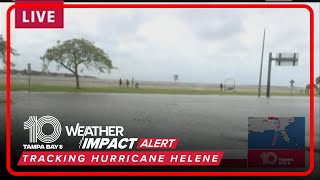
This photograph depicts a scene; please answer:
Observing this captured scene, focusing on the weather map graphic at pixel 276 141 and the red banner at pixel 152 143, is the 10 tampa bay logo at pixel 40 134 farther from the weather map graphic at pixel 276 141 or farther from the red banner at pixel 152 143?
the weather map graphic at pixel 276 141

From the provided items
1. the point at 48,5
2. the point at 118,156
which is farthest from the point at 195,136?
the point at 48,5

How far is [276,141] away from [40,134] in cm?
304

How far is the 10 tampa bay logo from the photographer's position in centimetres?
381

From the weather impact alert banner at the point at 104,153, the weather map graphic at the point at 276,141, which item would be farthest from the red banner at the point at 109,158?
the weather map graphic at the point at 276,141

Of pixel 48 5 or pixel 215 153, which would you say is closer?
pixel 48 5

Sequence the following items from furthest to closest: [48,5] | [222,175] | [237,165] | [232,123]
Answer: [232,123], [237,165], [222,175], [48,5]

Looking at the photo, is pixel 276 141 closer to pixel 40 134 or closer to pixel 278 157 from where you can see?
pixel 278 157

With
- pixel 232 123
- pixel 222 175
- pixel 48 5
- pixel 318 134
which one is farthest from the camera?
pixel 232 123

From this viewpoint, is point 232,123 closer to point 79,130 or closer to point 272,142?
point 272,142

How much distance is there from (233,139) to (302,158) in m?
2.36

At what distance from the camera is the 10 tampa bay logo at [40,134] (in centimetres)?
381

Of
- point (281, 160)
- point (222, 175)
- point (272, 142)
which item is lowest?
point (222, 175)

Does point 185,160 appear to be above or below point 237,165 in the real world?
above

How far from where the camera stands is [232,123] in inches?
323
